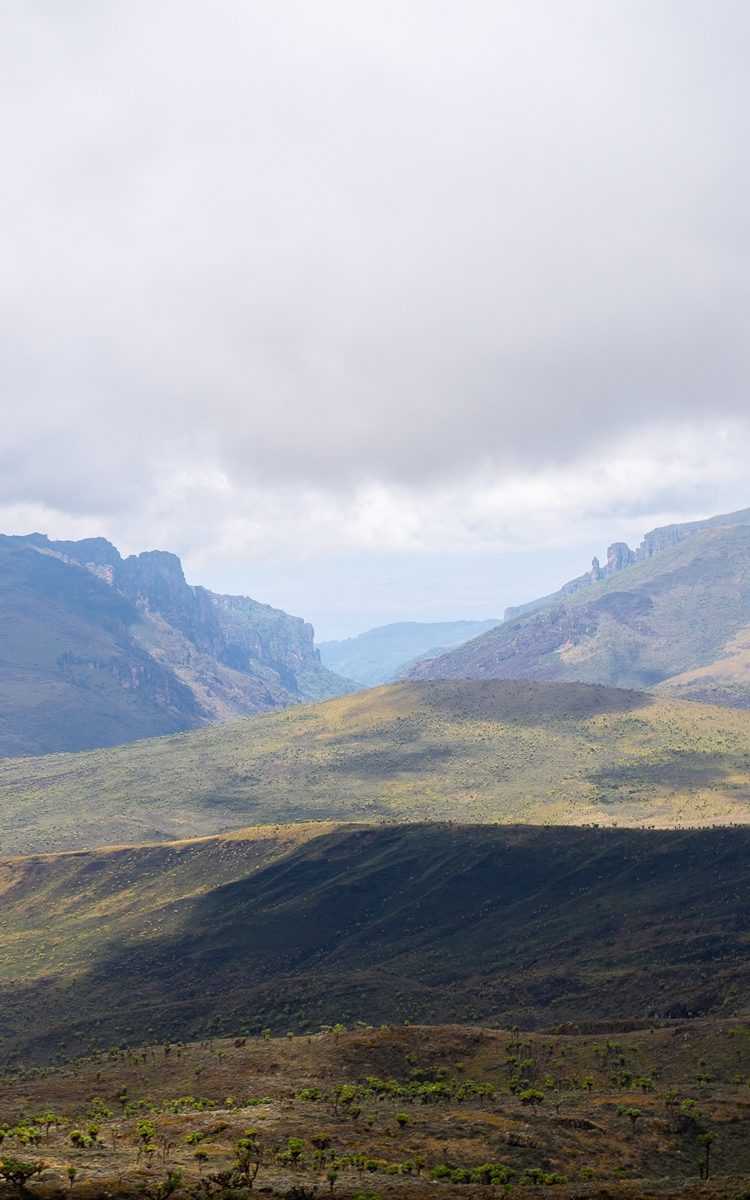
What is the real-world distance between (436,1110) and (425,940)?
7104cm

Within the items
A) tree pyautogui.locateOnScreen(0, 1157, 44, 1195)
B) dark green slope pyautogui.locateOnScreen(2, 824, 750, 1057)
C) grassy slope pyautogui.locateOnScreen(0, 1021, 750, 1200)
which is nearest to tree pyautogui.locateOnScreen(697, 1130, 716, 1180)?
grassy slope pyautogui.locateOnScreen(0, 1021, 750, 1200)

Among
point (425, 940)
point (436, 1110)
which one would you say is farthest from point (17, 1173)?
point (425, 940)

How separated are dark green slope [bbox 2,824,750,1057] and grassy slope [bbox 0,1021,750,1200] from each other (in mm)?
17155

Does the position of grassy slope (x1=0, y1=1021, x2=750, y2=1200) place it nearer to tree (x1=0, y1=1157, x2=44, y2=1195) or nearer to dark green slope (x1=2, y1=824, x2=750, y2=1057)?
tree (x1=0, y1=1157, x2=44, y2=1195)

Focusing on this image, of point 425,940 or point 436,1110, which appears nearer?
point 436,1110

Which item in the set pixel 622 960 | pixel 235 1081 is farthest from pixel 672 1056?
pixel 622 960

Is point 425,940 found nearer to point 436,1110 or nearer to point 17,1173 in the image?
point 436,1110

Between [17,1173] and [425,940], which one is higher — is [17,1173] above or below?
above

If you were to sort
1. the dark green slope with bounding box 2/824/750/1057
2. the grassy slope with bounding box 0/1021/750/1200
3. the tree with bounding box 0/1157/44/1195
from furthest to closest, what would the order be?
the dark green slope with bounding box 2/824/750/1057 → the grassy slope with bounding box 0/1021/750/1200 → the tree with bounding box 0/1157/44/1195

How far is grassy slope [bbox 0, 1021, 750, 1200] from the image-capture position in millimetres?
39219

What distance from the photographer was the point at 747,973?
77812 mm

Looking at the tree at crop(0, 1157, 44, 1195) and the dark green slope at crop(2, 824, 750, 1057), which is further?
the dark green slope at crop(2, 824, 750, 1057)

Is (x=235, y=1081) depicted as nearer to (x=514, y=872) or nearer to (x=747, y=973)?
(x=747, y=973)

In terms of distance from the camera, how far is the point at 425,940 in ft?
393
